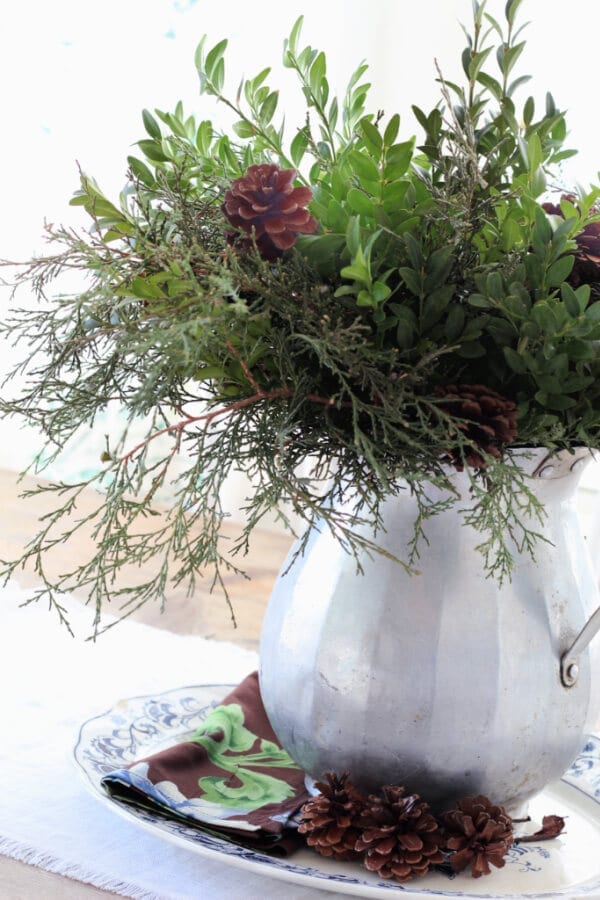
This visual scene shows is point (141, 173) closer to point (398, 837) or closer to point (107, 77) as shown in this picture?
point (398, 837)

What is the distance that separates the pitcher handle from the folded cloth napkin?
0.54 feet

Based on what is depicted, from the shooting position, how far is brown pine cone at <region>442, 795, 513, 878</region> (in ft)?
1.66

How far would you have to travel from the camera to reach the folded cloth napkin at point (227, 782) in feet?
1.75

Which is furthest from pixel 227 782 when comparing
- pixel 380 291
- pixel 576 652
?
pixel 380 291

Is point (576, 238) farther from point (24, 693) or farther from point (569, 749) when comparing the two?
point (24, 693)

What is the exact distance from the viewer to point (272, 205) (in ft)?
1.47

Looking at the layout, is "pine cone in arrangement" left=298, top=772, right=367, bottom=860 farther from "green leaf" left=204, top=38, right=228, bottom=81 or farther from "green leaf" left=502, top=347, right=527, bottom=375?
"green leaf" left=204, top=38, right=228, bottom=81

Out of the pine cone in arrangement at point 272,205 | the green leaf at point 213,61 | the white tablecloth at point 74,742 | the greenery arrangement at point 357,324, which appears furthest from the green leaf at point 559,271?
the white tablecloth at point 74,742

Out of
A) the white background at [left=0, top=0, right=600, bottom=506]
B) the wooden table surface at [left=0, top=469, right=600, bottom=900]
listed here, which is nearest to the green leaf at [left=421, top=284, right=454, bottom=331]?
the wooden table surface at [left=0, top=469, right=600, bottom=900]

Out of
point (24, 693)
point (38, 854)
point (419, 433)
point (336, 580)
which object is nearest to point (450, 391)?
point (419, 433)

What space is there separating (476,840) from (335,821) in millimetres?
72

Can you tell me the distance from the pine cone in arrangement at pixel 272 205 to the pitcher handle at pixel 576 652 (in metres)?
0.25

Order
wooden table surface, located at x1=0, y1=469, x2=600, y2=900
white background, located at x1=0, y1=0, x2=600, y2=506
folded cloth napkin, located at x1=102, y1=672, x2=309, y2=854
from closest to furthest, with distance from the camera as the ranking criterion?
1. folded cloth napkin, located at x1=102, y1=672, x2=309, y2=854
2. wooden table surface, located at x1=0, y1=469, x2=600, y2=900
3. white background, located at x1=0, y1=0, x2=600, y2=506

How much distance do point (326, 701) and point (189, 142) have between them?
1.05ft
